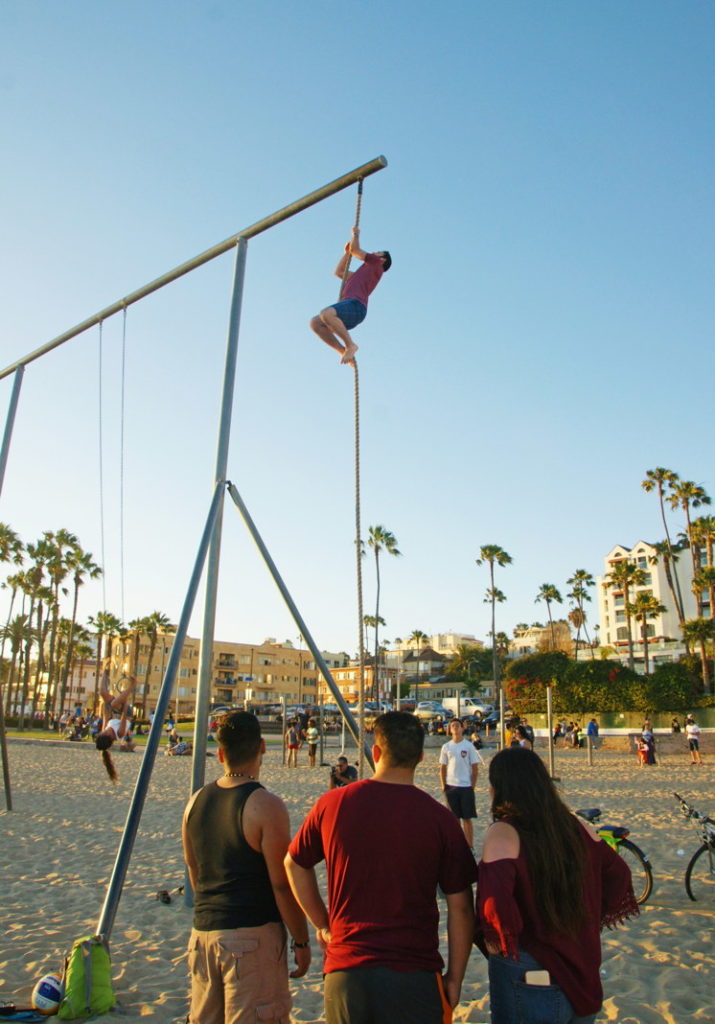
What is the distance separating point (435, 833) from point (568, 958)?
0.59 metres

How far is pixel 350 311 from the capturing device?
665 centimetres

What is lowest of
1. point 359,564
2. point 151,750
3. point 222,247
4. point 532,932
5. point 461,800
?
point 461,800

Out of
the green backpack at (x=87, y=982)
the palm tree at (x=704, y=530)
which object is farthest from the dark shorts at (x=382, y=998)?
the palm tree at (x=704, y=530)

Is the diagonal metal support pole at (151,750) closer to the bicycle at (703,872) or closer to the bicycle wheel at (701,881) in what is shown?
the bicycle at (703,872)

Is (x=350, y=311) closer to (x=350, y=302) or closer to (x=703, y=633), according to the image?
(x=350, y=302)

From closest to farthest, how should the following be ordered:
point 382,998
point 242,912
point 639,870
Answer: point 382,998 < point 242,912 < point 639,870

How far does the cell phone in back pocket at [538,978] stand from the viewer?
2.48m

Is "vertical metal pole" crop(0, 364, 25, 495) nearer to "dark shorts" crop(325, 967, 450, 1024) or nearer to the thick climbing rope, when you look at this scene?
the thick climbing rope

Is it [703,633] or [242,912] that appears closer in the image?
[242,912]

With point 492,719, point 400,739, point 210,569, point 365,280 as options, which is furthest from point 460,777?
point 492,719

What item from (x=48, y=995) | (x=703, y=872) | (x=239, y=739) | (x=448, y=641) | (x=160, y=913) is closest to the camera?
(x=239, y=739)

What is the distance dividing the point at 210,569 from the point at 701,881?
20.0 feet

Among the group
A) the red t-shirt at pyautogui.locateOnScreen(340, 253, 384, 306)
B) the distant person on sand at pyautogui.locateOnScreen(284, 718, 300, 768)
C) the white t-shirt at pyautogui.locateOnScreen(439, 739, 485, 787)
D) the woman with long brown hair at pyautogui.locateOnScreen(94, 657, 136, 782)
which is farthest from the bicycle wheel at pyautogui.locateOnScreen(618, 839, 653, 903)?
the distant person on sand at pyautogui.locateOnScreen(284, 718, 300, 768)

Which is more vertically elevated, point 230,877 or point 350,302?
point 350,302
